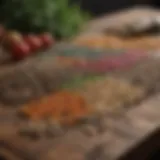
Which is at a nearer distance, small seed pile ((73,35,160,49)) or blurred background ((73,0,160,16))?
small seed pile ((73,35,160,49))

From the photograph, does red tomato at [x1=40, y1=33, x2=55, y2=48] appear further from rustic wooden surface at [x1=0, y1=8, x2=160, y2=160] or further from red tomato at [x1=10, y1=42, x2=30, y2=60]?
rustic wooden surface at [x1=0, y1=8, x2=160, y2=160]

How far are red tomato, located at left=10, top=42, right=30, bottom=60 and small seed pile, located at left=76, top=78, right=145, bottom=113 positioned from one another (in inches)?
15.5

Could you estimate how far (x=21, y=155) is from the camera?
39.3 inches

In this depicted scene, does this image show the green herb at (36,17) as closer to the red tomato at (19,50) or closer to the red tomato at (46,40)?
the red tomato at (46,40)

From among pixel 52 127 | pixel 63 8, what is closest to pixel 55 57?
pixel 63 8

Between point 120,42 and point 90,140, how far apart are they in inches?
39.9

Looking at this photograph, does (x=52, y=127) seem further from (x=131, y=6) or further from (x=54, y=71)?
(x=131, y=6)

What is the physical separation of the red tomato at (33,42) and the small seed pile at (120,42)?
0.19m

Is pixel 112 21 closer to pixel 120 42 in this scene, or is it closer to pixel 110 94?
pixel 120 42

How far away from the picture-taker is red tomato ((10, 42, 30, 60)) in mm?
1727

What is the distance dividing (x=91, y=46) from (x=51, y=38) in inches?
7.1

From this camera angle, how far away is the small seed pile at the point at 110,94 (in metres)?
1.28

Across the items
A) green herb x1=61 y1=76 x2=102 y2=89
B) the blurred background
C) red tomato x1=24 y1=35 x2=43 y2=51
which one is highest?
the blurred background

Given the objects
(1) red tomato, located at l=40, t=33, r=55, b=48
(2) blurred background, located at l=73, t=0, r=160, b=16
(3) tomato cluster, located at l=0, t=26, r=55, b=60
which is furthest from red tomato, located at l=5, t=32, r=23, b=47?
(2) blurred background, located at l=73, t=0, r=160, b=16
